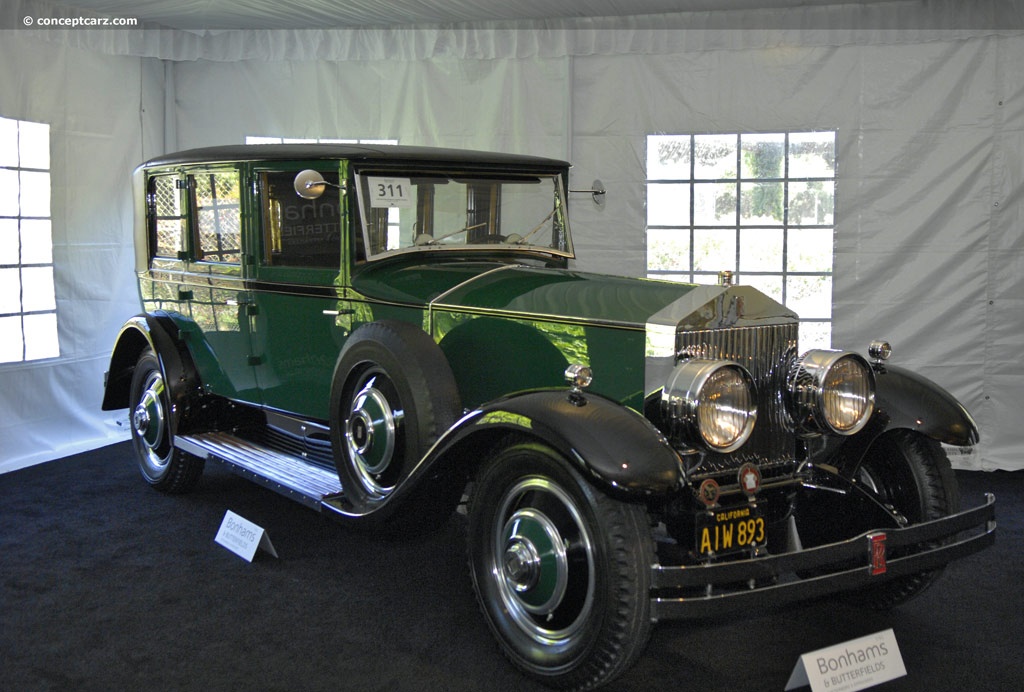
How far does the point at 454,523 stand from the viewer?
4.65 metres

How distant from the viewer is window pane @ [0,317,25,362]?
5785mm

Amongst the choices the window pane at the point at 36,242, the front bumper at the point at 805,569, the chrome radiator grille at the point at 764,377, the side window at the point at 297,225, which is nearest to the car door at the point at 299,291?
the side window at the point at 297,225

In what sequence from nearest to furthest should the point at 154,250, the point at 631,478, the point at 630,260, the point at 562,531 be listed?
the point at 631,478
the point at 562,531
the point at 154,250
the point at 630,260

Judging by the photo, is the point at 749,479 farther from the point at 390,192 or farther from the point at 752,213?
the point at 752,213

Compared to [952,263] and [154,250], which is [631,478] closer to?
[154,250]

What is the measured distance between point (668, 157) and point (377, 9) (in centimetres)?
193

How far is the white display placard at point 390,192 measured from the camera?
4043 millimetres

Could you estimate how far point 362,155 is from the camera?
399cm

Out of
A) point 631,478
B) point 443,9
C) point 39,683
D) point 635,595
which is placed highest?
point 443,9

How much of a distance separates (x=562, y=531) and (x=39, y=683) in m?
1.67

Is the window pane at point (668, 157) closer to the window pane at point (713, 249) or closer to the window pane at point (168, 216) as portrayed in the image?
the window pane at point (713, 249)

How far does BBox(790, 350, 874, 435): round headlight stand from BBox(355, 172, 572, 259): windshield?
1577 mm

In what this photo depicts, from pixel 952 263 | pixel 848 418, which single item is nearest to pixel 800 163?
pixel 952 263

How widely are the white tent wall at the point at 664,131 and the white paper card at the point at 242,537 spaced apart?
225 centimetres
